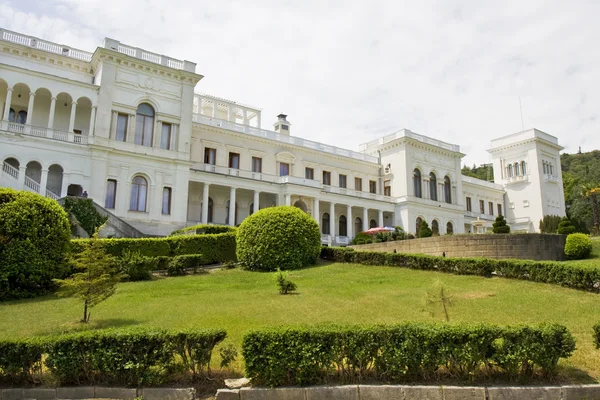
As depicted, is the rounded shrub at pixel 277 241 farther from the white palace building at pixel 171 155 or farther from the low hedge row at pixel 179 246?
the white palace building at pixel 171 155

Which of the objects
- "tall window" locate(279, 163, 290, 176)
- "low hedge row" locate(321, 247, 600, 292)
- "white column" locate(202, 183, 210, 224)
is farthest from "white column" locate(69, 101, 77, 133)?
"low hedge row" locate(321, 247, 600, 292)

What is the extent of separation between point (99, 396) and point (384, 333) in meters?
4.66

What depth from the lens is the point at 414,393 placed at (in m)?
6.82

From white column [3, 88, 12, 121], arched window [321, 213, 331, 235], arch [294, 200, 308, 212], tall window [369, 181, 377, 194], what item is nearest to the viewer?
white column [3, 88, 12, 121]

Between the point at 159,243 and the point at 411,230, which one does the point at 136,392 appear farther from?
the point at 411,230

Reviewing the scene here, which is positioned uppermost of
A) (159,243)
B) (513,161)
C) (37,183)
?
(513,161)

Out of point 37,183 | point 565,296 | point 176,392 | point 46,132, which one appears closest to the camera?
point 176,392

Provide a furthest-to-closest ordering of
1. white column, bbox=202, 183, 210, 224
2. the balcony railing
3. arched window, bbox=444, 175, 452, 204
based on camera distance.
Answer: arched window, bbox=444, 175, 452, 204, white column, bbox=202, 183, 210, 224, the balcony railing

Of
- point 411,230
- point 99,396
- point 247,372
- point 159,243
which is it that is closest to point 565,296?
point 247,372

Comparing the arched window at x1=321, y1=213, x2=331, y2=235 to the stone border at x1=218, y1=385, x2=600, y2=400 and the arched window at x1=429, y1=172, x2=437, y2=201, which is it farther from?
the stone border at x1=218, y1=385, x2=600, y2=400

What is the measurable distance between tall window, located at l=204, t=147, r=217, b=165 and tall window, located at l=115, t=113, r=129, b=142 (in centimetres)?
767

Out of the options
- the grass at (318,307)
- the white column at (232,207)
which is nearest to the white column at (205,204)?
the white column at (232,207)

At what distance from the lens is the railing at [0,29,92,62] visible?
28922 millimetres

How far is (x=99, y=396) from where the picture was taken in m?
7.14
